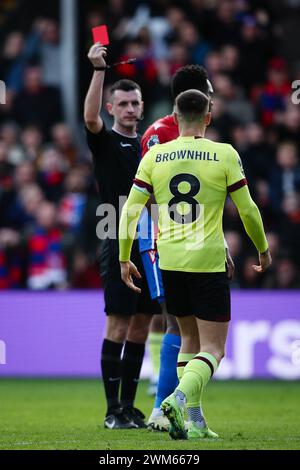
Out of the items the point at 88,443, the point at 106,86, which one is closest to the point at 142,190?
the point at 88,443

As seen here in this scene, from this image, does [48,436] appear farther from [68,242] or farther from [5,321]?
[68,242]

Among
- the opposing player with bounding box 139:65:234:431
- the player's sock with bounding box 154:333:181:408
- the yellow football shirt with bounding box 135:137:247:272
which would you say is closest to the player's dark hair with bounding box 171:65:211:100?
the opposing player with bounding box 139:65:234:431

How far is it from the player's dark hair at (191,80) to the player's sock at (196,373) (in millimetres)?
1925

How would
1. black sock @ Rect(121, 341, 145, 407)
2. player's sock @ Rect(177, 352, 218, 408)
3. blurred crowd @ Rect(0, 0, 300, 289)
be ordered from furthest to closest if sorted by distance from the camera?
1. blurred crowd @ Rect(0, 0, 300, 289)
2. black sock @ Rect(121, 341, 145, 407)
3. player's sock @ Rect(177, 352, 218, 408)

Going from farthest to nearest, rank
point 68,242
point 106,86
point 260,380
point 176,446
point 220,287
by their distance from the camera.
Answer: point 106,86
point 68,242
point 260,380
point 220,287
point 176,446

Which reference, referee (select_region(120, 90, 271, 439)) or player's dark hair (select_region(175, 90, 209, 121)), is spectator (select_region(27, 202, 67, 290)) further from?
player's dark hair (select_region(175, 90, 209, 121))

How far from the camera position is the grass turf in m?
6.97

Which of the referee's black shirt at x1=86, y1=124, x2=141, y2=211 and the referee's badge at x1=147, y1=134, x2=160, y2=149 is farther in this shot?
the referee's black shirt at x1=86, y1=124, x2=141, y2=211

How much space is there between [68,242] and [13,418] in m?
5.46

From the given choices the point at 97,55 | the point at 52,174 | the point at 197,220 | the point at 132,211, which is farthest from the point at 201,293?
the point at 52,174

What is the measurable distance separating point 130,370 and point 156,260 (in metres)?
0.90

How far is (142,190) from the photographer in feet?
23.7

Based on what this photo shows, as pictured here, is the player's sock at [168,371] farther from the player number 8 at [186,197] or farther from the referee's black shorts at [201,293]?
the player number 8 at [186,197]

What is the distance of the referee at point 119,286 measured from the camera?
824 centimetres
